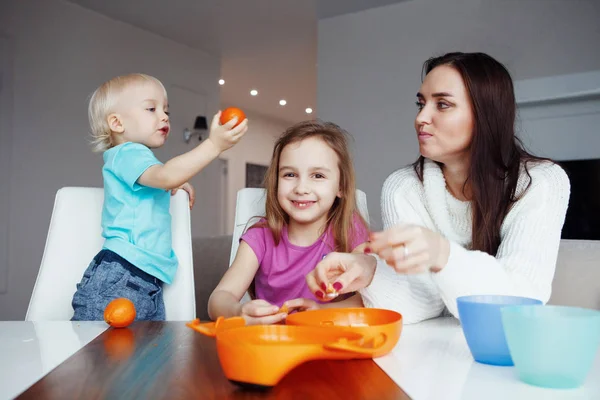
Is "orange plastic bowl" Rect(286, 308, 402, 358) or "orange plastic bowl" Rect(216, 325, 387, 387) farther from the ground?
"orange plastic bowl" Rect(216, 325, 387, 387)

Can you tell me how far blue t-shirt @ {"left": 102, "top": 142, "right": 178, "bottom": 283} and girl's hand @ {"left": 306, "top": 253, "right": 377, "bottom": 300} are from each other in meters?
0.62

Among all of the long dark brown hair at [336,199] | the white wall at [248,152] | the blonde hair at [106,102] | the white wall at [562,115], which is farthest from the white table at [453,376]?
the white wall at [248,152]

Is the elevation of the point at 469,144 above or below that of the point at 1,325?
above

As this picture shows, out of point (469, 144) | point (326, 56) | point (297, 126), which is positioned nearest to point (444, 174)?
point (469, 144)

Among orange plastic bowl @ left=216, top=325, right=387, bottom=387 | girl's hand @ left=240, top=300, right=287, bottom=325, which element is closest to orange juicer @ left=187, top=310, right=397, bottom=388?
orange plastic bowl @ left=216, top=325, right=387, bottom=387

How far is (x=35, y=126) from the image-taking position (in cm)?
397

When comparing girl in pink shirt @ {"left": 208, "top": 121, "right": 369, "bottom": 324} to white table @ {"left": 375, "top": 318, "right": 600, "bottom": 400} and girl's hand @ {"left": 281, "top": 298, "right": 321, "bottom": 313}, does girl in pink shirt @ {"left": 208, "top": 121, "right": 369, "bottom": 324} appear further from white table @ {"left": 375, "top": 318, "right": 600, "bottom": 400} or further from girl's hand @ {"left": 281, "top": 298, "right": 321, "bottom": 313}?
white table @ {"left": 375, "top": 318, "right": 600, "bottom": 400}

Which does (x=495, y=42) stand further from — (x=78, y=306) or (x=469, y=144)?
(x=78, y=306)

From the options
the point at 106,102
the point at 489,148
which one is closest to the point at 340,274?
the point at 489,148

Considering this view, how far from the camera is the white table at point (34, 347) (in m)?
0.56

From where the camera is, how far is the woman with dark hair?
2.89ft

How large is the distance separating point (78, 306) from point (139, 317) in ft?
0.49

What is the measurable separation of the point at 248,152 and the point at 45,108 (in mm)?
4927

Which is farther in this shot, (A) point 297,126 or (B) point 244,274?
(A) point 297,126
